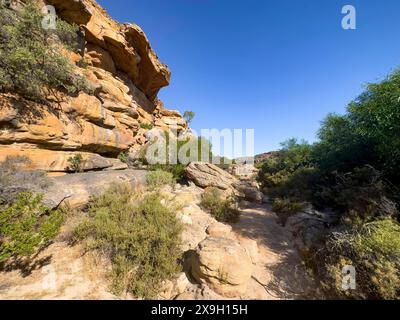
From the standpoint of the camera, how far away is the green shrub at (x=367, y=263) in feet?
9.03

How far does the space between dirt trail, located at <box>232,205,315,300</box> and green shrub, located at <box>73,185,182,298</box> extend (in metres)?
1.93

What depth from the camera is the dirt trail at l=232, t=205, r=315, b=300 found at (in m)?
3.48

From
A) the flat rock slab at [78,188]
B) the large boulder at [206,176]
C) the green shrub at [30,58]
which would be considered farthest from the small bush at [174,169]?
the green shrub at [30,58]

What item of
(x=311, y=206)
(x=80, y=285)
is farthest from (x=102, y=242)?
(x=311, y=206)

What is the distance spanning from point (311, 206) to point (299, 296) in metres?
4.30

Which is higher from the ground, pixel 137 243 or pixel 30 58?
pixel 30 58

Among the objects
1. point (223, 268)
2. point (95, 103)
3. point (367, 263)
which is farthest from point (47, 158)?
point (367, 263)

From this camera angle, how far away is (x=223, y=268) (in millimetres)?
3514

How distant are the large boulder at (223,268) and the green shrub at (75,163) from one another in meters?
7.37

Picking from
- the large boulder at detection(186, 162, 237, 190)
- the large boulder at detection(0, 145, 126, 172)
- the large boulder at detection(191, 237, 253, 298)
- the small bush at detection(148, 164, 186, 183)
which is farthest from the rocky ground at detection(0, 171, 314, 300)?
the small bush at detection(148, 164, 186, 183)

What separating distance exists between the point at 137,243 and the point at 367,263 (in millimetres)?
4437

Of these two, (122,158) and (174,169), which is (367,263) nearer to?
(174,169)

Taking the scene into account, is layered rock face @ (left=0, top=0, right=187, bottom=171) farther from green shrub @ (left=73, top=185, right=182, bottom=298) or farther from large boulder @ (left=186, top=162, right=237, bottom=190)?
large boulder @ (left=186, top=162, right=237, bottom=190)
